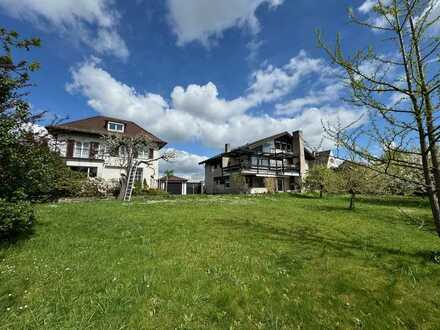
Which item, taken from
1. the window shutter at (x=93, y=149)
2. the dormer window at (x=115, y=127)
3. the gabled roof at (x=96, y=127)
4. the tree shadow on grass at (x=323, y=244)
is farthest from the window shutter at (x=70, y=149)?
the tree shadow on grass at (x=323, y=244)

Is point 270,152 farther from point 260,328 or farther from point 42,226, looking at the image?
A: point 260,328

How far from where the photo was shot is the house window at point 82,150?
2603 centimetres

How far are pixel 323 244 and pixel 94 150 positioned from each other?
89.0ft

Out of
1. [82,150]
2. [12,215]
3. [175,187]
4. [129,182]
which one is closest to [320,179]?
[129,182]

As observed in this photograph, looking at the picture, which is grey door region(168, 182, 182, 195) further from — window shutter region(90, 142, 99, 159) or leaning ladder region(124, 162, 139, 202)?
leaning ladder region(124, 162, 139, 202)

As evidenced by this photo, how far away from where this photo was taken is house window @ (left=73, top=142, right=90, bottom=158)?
2603cm

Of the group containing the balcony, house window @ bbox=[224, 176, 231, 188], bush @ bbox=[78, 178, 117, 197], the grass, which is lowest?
the grass

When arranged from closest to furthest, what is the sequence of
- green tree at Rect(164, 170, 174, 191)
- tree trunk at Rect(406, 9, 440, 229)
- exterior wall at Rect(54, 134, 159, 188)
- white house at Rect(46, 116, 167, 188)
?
1. tree trunk at Rect(406, 9, 440, 229)
2. white house at Rect(46, 116, 167, 188)
3. exterior wall at Rect(54, 134, 159, 188)
4. green tree at Rect(164, 170, 174, 191)

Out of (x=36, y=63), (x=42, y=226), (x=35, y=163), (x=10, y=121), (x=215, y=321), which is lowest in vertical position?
(x=215, y=321)

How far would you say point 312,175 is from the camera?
26.2 m

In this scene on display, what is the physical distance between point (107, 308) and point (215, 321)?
1.60 m

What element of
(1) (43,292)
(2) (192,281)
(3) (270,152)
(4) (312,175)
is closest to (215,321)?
(2) (192,281)

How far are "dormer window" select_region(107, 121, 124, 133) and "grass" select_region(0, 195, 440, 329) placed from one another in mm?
24178

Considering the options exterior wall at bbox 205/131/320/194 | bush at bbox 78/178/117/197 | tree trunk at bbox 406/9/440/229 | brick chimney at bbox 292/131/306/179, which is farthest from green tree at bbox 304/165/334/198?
bush at bbox 78/178/117/197
